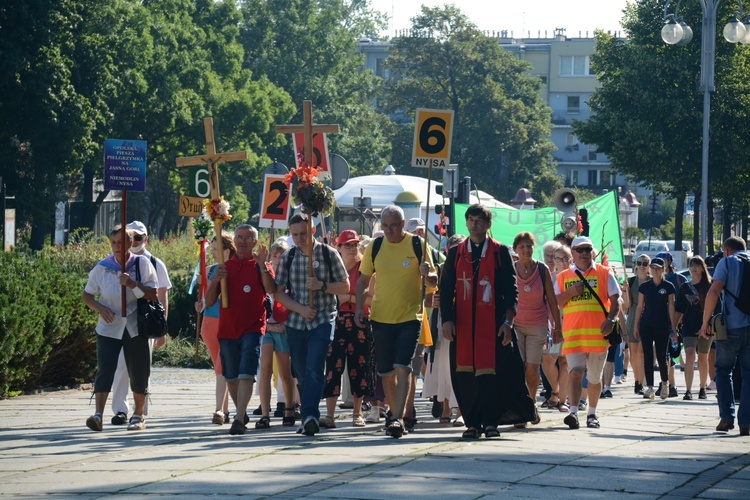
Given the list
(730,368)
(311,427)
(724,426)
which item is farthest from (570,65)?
(311,427)

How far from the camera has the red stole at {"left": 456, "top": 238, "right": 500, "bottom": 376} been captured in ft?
35.5

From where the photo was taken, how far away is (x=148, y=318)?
11.8 metres

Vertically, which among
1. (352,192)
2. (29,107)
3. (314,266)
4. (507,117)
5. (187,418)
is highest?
(507,117)

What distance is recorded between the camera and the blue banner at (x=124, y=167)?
13.4 m

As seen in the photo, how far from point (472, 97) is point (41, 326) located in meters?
69.9

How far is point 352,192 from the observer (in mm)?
39719

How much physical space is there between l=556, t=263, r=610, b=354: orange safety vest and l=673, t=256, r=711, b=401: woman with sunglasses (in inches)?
174

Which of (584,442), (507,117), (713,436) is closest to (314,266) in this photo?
(584,442)

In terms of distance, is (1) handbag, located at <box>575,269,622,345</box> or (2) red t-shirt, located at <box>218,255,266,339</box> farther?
(1) handbag, located at <box>575,269,622,345</box>

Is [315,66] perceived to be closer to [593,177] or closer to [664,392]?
[593,177]

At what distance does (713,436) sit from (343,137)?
213ft

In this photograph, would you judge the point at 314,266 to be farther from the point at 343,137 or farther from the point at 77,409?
the point at 343,137

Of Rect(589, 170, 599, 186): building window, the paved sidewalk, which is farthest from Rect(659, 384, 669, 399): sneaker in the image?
Rect(589, 170, 599, 186): building window

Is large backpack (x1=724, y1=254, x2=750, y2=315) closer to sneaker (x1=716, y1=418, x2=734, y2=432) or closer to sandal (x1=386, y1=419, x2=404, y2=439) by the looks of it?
sneaker (x1=716, y1=418, x2=734, y2=432)
